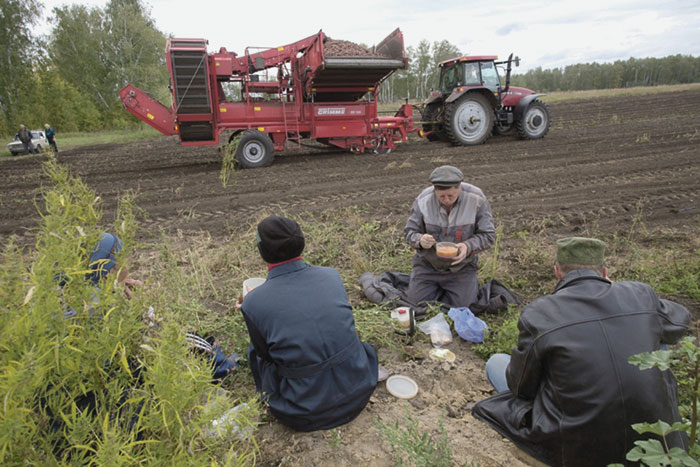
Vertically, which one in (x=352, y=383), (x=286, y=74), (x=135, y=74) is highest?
(x=135, y=74)

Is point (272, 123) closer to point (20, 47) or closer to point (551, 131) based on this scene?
point (551, 131)

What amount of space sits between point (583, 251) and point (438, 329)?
1409 millimetres

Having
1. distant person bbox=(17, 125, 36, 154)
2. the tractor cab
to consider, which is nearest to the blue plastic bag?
the tractor cab

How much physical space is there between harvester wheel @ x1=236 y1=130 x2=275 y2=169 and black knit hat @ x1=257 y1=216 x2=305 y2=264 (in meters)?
7.86

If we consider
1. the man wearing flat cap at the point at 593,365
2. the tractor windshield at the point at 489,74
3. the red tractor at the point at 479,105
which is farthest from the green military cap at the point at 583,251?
the tractor windshield at the point at 489,74

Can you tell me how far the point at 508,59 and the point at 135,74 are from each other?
100 ft

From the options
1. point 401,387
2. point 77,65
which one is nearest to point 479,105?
point 401,387

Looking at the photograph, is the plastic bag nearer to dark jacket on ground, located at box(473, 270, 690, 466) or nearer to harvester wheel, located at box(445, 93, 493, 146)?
dark jacket on ground, located at box(473, 270, 690, 466)

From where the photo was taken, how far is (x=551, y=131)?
13.5 meters

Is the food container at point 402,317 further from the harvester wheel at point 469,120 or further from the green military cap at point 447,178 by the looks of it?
the harvester wheel at point 469,120

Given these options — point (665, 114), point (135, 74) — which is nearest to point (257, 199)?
point (665, 114)

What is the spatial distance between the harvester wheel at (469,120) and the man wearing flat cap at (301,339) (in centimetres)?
1005

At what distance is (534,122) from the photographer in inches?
466

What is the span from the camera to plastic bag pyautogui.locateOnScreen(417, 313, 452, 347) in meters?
3.02
